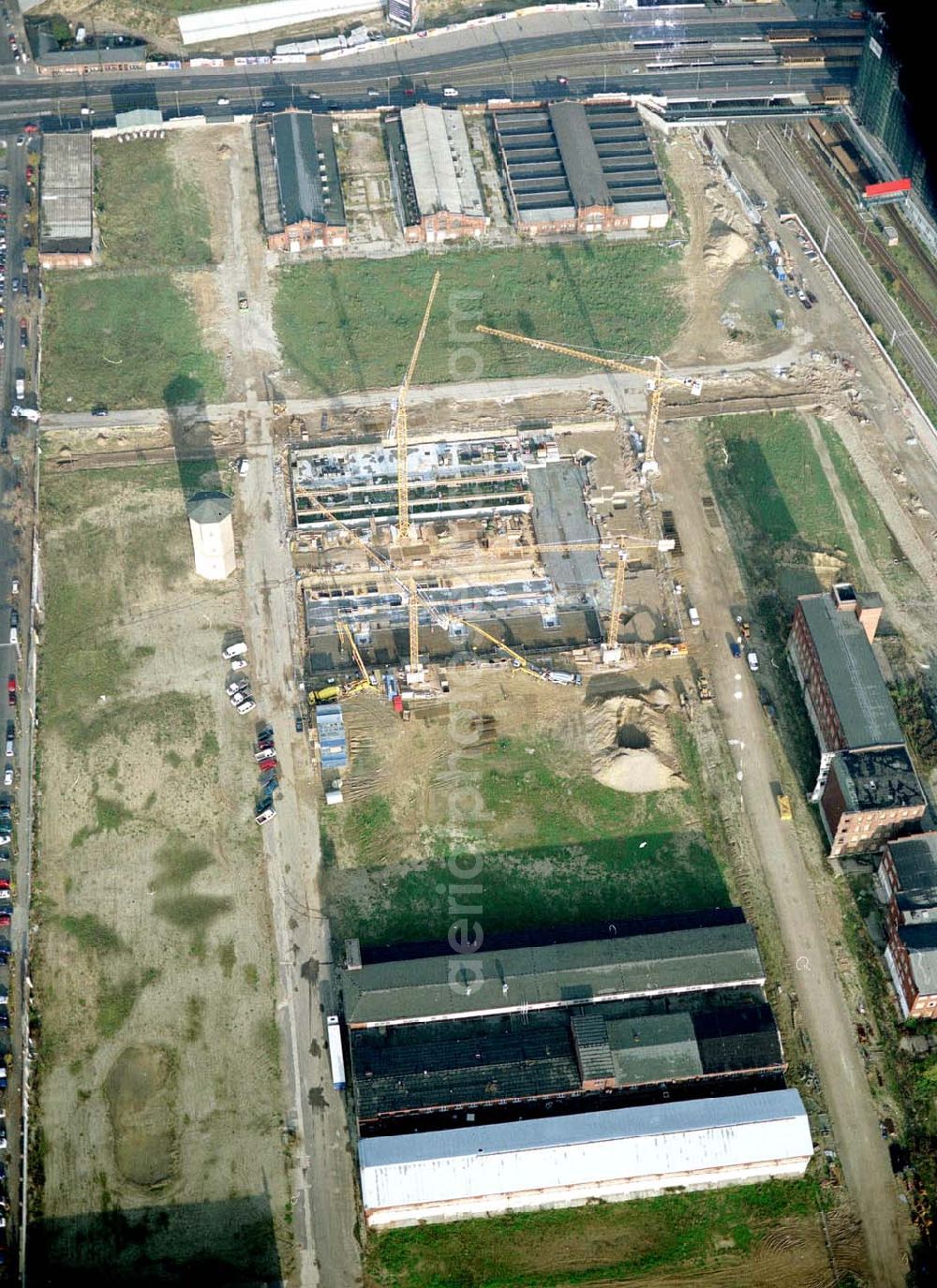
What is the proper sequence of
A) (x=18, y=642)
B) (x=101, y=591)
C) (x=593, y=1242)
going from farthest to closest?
(x=101, y=591)
(x=18, y=642)
(x=593, y=1242)

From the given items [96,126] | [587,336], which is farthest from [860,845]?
[96,126]

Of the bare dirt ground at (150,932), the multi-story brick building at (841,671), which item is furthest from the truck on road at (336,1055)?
the multi-story brick building at (841,671)

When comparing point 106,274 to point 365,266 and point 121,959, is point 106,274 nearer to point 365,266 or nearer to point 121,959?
point 365,266

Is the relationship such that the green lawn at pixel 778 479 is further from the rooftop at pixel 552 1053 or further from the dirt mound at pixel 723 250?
the rooftop at pixel 552 1053

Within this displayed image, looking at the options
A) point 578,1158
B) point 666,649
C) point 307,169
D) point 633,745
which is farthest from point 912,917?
point 307,169

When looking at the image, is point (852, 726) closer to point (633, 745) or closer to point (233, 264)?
point (633, 745)

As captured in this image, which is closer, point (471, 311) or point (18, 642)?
point (18, 642)
